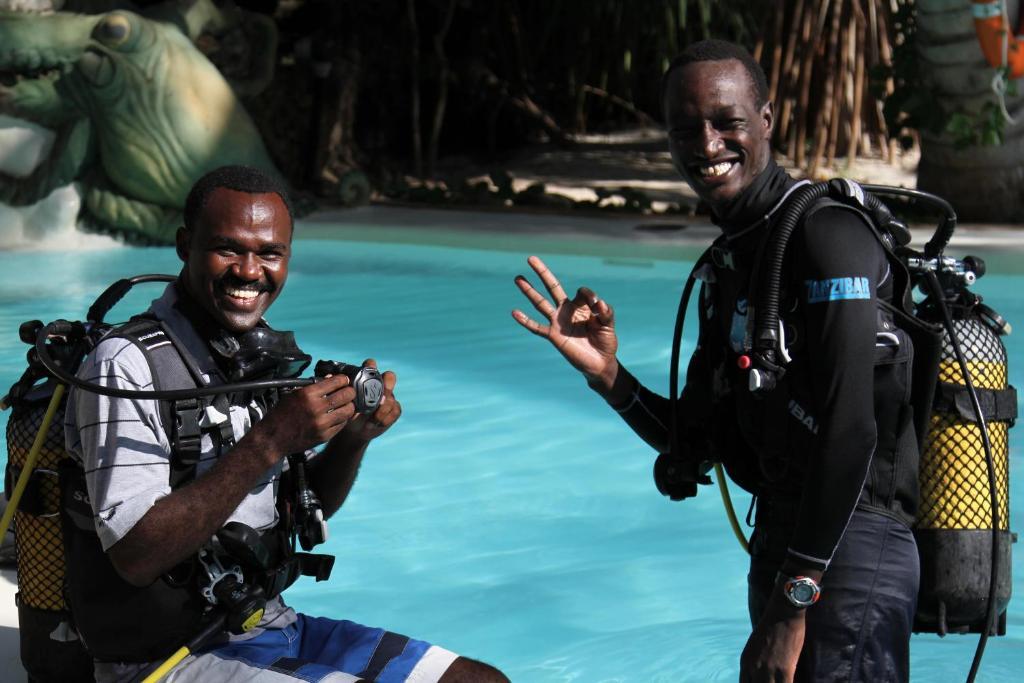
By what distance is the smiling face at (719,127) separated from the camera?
2271mm

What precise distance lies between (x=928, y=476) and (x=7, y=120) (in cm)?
811

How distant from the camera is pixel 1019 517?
15.4 ft

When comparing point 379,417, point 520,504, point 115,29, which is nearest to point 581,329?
point 379,417

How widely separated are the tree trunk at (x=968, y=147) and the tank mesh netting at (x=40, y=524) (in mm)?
7729

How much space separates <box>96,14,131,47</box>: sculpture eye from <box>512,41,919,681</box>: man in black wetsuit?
742cm

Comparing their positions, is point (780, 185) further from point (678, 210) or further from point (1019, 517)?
point (678, 210)

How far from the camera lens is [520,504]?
16.0 feet

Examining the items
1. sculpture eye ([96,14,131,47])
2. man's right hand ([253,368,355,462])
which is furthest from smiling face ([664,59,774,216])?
sculpture eye ([96,14,131,47])

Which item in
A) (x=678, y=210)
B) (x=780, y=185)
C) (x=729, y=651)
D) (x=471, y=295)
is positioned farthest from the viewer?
(x=678, y=210)

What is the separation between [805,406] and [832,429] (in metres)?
0.10

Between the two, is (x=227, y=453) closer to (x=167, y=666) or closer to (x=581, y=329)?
(x=167, y=666)

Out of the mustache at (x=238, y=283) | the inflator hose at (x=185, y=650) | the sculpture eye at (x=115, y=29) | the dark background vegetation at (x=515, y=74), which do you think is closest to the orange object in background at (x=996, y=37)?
the dark background vegetation at (x=515, y=74)

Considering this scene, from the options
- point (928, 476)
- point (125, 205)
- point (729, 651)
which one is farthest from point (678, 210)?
point (928, 476)

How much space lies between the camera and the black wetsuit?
2.06m
